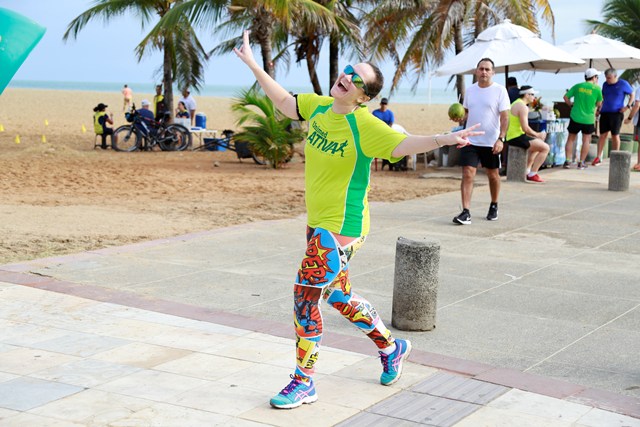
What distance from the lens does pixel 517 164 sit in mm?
15641

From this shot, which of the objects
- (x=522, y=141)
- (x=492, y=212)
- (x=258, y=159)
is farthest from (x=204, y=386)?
(x=258, y=159)

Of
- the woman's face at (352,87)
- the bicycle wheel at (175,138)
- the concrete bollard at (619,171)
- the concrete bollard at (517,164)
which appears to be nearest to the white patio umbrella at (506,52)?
the concrete bollard at (517,164)

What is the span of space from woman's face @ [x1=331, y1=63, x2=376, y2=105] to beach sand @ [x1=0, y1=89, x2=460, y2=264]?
4.78m

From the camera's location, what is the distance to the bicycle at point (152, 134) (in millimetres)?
22875

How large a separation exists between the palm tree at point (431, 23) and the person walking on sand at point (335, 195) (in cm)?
1835

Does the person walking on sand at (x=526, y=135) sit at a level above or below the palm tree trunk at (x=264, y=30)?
below

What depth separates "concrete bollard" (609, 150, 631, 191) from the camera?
14.5 meters

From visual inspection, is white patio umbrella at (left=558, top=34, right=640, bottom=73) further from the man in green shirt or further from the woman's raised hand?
the woman's raised hand

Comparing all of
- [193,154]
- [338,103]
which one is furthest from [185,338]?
[193,154]

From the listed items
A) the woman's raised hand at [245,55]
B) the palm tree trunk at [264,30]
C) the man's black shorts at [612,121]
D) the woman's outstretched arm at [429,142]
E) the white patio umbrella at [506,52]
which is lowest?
the woman's outstretched arm at [429,142]

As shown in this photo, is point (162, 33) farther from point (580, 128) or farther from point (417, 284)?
point (417, 284)

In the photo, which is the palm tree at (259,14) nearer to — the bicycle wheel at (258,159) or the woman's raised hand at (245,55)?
the bicycle wheel at (258,159)

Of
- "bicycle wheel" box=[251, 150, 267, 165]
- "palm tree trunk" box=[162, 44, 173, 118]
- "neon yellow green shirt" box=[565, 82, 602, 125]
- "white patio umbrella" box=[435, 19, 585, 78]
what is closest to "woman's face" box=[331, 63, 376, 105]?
"white patio umbrella" box=[435, 19, 585, 78]

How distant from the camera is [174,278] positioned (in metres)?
7.84
